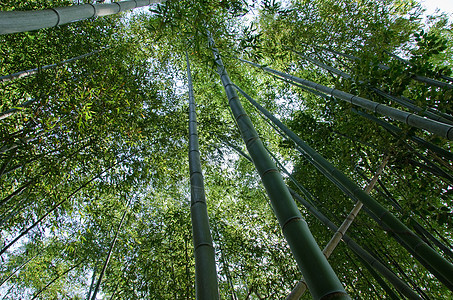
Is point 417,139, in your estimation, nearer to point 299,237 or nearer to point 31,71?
point 299,237

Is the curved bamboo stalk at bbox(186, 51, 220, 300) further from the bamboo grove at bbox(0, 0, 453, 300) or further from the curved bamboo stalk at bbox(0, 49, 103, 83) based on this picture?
the curved bamboo stalk at bbox(0, 49, 103, 83)

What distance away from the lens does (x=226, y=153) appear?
17.8 ft

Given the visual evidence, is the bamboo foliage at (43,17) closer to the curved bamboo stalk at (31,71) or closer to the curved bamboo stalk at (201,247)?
the curved bamboo stalk at (201,247)

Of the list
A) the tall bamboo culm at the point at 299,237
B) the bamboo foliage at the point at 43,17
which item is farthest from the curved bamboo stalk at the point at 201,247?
the bamboo foliage at the point at 43,17

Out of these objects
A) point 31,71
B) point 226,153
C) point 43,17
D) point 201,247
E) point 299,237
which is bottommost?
point 201,247

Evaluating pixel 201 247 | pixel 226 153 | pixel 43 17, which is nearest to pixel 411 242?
pixel 201 247

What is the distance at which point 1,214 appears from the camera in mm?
3465

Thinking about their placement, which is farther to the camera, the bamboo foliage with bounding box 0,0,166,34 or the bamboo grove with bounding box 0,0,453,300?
the bamboo grove with bounding box 0,0,453,300

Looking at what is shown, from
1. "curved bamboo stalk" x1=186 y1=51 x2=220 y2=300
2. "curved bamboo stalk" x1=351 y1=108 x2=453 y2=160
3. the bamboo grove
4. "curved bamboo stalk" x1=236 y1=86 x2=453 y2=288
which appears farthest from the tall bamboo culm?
"curved bamboo stalk" x1=351 y1=108 x2=453 y2=160

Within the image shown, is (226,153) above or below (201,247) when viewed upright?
above

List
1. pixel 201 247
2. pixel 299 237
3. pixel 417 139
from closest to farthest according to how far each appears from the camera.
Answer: pixel 299 237 → pixel 201 247 → pixel 417 139

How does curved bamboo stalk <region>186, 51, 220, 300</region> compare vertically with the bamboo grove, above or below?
below

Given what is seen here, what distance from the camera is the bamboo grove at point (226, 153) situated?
161 cm

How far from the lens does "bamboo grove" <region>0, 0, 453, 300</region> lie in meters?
1.61
